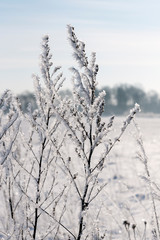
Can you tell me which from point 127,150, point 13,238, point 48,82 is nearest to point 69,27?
point 48,82

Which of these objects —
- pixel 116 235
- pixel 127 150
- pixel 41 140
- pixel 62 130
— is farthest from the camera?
pixel 127 150

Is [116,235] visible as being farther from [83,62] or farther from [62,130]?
[83,62]

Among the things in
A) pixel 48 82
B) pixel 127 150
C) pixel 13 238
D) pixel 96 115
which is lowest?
pixel 13 238

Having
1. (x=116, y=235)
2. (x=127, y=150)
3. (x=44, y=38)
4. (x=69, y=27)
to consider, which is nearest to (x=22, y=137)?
(x=44, y=38)

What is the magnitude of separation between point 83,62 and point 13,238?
102 cm

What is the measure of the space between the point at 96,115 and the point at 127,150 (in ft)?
26.1

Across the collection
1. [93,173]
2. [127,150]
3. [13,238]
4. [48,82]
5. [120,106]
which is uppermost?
[120,106]

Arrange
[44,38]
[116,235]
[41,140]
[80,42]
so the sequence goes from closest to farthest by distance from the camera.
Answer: [80,42]
[44,38]
[41,140]
[116,235]

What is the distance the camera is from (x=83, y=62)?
155 cm

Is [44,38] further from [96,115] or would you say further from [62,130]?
[62,130]

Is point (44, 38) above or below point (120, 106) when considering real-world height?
below

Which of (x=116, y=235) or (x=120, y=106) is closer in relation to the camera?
(x=116, y=235)

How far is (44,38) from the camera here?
5.40ft

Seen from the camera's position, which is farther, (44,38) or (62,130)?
(62,130)
